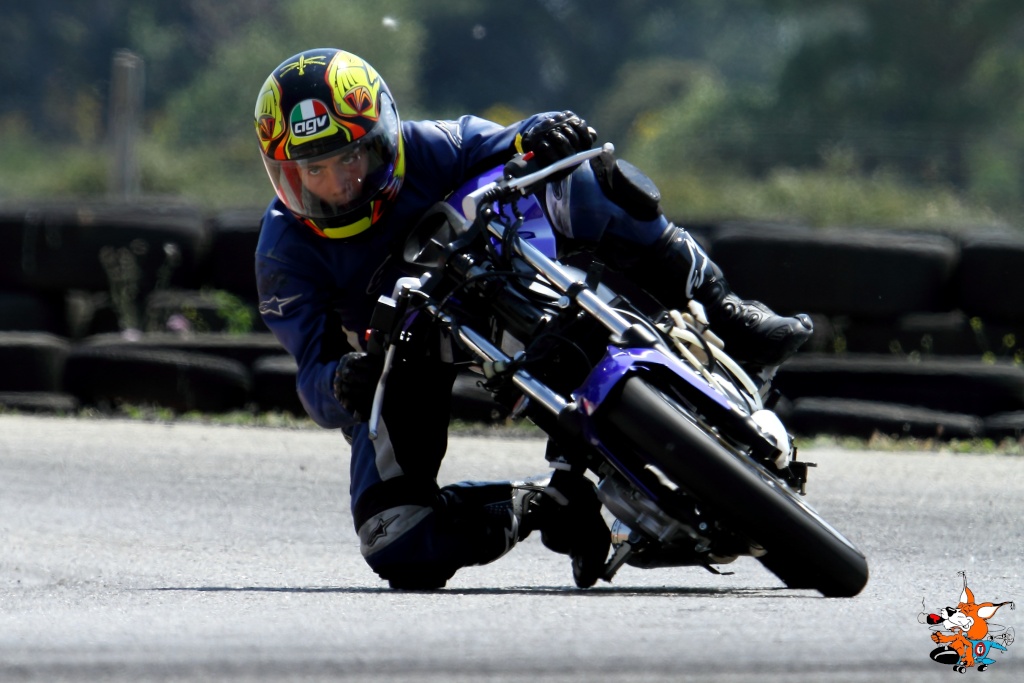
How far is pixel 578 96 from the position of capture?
1578 inches

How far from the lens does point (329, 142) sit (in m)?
3.82

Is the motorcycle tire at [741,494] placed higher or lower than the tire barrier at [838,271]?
higher

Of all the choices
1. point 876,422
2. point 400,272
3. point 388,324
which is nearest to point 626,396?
point 388,324

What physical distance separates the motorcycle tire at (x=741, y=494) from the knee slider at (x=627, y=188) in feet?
3.03

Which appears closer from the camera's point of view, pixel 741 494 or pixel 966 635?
pixel 966 635

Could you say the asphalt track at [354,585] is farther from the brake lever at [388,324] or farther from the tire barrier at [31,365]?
the tire barrier at [31,365]

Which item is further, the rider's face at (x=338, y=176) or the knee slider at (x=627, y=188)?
the knee slider at (x=627, y=188)

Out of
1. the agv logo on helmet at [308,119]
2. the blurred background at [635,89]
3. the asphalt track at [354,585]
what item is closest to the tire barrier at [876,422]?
the asphalt track at [354,585]

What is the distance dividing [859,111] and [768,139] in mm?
14461

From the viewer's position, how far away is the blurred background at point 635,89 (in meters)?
16.2

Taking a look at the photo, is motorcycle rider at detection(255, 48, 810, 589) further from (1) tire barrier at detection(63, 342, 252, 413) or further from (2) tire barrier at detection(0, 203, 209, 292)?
(2) tire barrier at detection(0, 203, 209, 292)

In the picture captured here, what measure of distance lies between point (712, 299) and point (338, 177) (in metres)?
1.08

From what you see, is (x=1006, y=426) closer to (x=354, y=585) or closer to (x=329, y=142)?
(x=354, y=585)

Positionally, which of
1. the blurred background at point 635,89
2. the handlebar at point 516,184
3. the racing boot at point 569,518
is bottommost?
the blurred background at point 635,89
